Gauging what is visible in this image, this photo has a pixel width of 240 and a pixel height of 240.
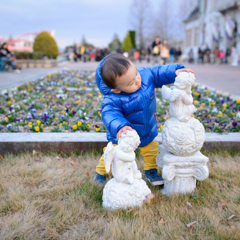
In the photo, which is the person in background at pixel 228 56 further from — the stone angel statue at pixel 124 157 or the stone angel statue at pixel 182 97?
the stone angel statue at pixel 124 157

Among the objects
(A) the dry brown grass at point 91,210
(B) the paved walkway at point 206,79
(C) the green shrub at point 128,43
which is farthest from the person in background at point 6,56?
(C) the green shrub at point 128,43

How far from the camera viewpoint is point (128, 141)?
178 centimetres

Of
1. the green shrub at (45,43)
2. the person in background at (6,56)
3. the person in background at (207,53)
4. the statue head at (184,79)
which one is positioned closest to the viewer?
the statue head at (184,79)

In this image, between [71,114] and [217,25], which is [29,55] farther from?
[217,25]

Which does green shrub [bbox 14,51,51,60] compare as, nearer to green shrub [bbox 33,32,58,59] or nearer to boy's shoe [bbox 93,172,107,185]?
green shrub [bbox 33,32,58,59]

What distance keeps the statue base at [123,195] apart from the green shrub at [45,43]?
699 inches

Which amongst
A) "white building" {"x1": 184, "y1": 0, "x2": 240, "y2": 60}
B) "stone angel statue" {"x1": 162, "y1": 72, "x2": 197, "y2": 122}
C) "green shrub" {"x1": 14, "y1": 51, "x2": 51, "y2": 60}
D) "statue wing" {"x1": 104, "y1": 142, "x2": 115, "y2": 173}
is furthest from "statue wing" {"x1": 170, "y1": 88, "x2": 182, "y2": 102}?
"white building" {"x1": 184, "y1": 0, "x2": 240, "y2": 60}

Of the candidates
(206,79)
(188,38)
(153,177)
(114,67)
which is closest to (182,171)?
(153,177)

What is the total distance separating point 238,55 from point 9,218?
69.6 ft

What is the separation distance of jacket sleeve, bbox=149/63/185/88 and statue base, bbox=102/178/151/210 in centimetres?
96

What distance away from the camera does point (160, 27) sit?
4431cm

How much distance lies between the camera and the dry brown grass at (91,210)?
1720 mm

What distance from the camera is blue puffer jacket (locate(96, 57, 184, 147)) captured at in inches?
81.7

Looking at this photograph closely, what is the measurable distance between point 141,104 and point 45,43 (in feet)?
59.3
